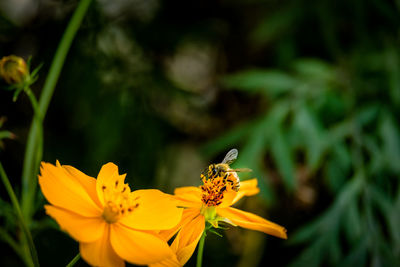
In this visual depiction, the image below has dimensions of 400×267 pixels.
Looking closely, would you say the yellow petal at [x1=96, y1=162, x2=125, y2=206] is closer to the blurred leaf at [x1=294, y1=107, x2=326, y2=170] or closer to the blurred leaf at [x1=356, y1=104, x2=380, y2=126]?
the blurred leaf at [x1=294, y1=107, x2=326, y2=170]

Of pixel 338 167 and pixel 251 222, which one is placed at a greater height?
pixel 251 222

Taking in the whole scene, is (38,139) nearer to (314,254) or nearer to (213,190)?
(213,190)

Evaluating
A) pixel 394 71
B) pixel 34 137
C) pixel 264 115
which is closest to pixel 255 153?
pixel 264 115

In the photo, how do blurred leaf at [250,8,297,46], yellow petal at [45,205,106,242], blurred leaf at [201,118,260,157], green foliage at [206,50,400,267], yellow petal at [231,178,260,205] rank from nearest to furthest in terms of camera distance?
1. yellow petal at [45,205,106,242]
2. yellow petal at [231,178,260,205]
3. green foliage at [206,50,400,267]
4. blurred leaf at [201,118,260,157]
5. blurred leaf at [250,8,297,46]

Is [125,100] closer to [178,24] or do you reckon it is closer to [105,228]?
[178,24]

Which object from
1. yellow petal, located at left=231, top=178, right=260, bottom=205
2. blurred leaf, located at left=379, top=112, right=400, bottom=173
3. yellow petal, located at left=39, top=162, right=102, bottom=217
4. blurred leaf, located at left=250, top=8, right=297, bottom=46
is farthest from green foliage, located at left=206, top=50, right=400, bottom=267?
yellow petal, located at left=39, top=162, right=102, bottom=217

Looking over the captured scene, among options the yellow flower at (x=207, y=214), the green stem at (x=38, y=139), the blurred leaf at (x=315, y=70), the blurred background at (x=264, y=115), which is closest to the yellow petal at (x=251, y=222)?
the yellow flower at (x=207, y=214)
